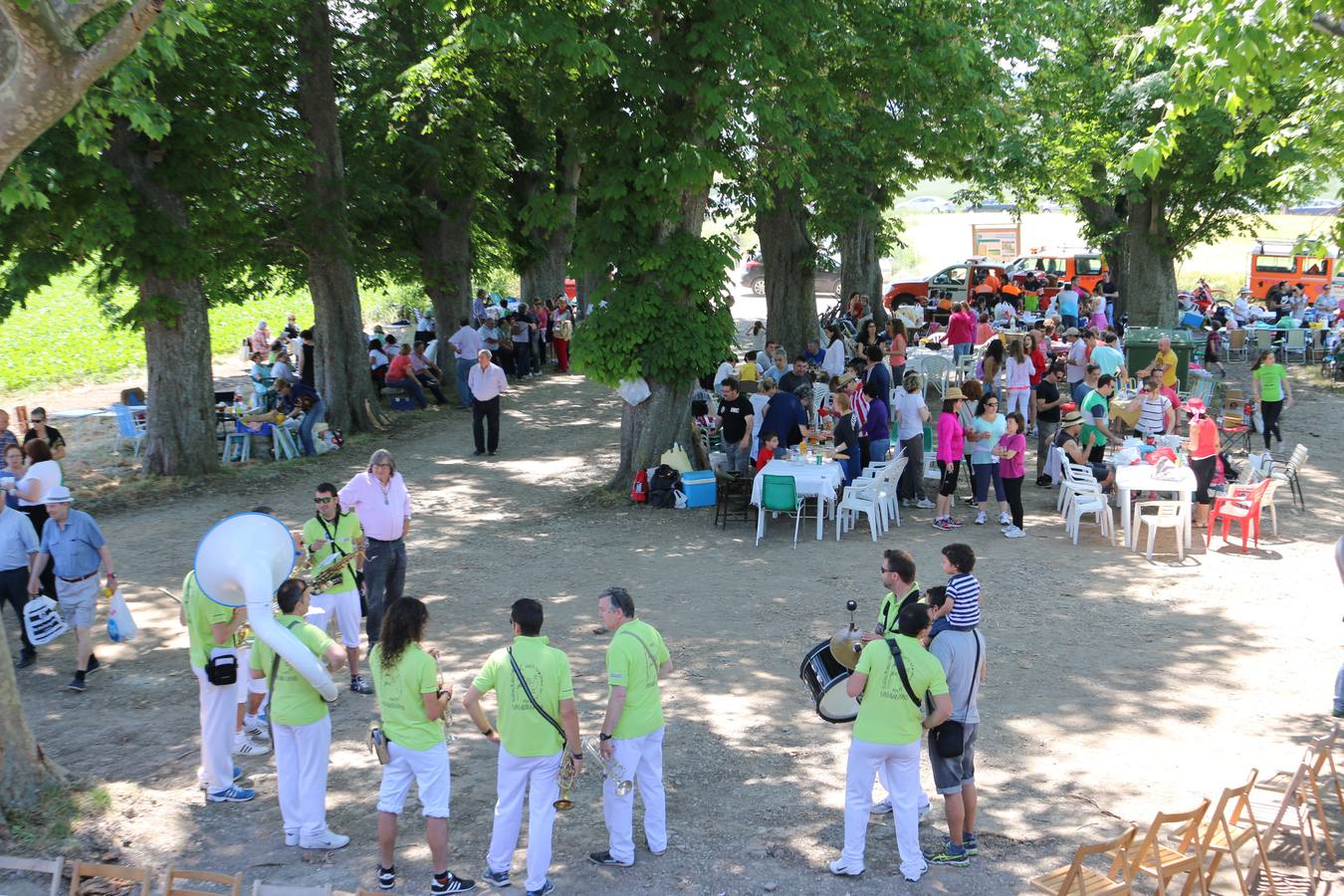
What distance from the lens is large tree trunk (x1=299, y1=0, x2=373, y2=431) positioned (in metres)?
17.9

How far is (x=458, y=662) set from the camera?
9281mm

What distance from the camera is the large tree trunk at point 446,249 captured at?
2247 cm

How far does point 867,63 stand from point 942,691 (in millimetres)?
11865

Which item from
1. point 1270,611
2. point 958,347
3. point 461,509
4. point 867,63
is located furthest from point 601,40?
point 958,347

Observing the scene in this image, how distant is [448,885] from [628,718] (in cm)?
121

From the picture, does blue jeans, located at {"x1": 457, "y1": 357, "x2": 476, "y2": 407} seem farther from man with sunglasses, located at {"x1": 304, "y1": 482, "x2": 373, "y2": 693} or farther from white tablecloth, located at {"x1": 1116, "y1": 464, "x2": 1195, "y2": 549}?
man with sunglasses, located at {"x1": 304, "y1": 482, "x2": 373, "y2": 693}

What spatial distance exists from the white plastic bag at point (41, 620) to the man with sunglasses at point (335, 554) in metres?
2.20

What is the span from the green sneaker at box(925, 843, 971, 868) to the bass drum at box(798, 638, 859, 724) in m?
0.84

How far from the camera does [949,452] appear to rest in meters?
12.6

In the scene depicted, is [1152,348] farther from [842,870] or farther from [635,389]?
[842,870]

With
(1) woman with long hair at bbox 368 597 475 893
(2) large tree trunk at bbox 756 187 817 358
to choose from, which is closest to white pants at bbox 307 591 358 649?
(1) woman with long hair at bbox 368 597 475 893

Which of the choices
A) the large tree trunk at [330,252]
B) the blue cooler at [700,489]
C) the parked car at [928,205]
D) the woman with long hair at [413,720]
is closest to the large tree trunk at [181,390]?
the large tree trunk at [330,252]

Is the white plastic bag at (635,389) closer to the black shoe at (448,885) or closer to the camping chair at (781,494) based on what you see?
the camping chair at (781,494)

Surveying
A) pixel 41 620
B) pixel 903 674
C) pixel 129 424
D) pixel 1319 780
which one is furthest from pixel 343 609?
pixel 129 424
